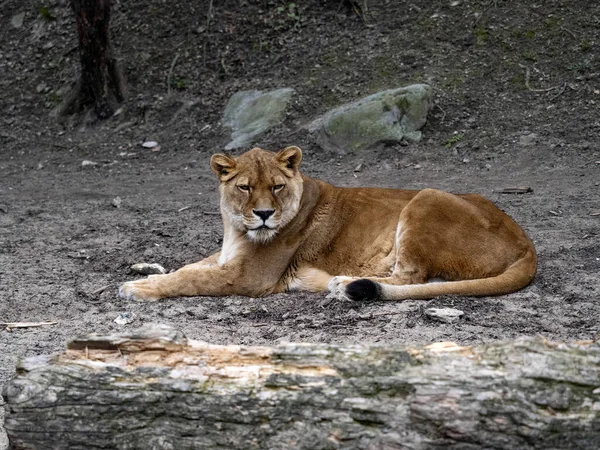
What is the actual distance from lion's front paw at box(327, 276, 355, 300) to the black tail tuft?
2.8 inches

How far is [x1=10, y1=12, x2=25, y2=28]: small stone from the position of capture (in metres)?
14.1

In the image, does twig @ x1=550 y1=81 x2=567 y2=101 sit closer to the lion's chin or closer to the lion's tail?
the lion's tail

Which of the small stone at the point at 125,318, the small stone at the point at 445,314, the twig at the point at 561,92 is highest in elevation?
the twig at the point at 561,92

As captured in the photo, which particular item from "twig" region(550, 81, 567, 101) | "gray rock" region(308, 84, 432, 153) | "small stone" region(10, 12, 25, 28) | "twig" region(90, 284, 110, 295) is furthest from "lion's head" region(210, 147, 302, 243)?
"small stone" region(10, 12, 25, 28)

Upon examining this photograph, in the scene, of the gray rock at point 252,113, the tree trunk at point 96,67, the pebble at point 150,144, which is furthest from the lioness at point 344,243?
the tree trunk at point 96,67

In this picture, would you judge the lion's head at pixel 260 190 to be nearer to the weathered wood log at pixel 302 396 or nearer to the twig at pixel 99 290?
the twig at pixel 99 290

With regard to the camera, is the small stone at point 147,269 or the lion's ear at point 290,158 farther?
the small stone at point 147,269

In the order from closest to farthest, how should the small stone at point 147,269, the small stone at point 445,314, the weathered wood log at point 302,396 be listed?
the weathered wood log at point 302,396, the small stone at point 445,314, the small stone at point 147,269

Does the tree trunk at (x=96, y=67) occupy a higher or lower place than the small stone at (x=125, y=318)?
higher

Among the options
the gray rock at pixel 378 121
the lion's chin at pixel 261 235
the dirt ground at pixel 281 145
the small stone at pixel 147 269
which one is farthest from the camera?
the gray rock at pixel 378 121

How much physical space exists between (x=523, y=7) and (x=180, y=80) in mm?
4864

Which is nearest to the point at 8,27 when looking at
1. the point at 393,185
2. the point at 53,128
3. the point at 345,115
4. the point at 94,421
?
the point at 53,128

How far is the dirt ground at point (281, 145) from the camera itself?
5.31 meters

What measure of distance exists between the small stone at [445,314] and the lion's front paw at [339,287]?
24.9 inches
